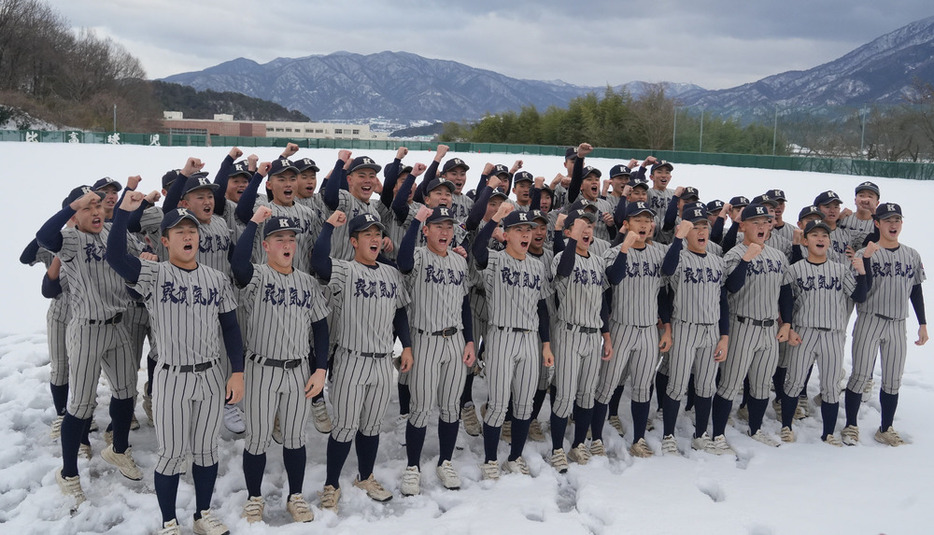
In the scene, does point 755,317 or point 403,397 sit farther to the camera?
point 403,397

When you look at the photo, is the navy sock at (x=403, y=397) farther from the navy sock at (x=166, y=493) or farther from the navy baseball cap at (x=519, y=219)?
the navy sock at (x=166, y=493)

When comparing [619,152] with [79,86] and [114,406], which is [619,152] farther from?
[79,86]

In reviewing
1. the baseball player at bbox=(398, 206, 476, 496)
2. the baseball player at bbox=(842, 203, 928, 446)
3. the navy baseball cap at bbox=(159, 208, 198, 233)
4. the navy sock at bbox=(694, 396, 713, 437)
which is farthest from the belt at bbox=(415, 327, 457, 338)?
the baseball player at bbox=(842, 203, 928, 446)

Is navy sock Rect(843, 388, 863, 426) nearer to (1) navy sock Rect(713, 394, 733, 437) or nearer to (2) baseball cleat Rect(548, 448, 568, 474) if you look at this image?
(1) navy sock Rect(713, 394, 733, 437)

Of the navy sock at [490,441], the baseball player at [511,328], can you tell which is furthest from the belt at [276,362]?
the navy sock at [490,441]

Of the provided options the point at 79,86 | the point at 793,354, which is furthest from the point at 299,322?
the point at 79,86

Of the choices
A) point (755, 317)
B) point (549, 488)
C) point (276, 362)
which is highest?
point (755, 317)

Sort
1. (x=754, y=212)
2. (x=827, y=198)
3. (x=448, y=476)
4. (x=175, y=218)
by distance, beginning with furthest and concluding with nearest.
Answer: (x=827, y=198) → (x=754, y=212) → (x=448, y=476) → (x=175, y=218)

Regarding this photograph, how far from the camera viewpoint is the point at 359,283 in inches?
180

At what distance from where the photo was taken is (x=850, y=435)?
19.7 ft

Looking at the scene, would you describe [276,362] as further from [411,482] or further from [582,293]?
[582,293]

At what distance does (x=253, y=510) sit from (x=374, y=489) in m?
0.86

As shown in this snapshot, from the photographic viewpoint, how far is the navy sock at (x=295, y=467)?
442cm

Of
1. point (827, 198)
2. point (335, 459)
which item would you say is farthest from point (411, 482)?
point (827, 198)
